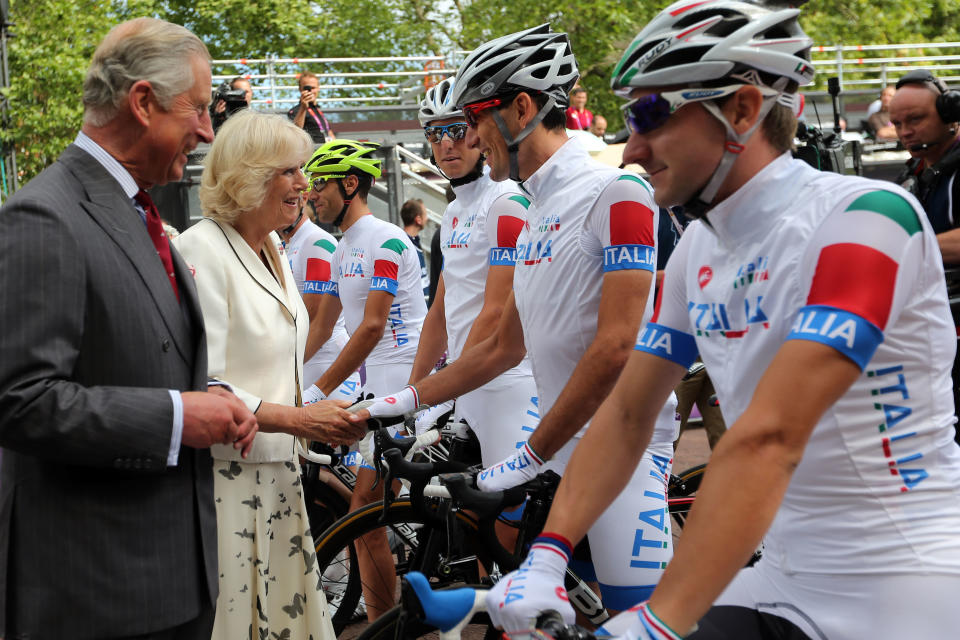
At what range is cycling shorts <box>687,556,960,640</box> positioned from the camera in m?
1.89

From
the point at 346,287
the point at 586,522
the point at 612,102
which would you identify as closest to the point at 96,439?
the point at 586,522

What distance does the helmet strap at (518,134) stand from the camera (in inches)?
148

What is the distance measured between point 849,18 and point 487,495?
1486 inches

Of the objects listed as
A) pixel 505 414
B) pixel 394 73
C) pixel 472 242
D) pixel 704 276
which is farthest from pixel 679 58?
pixel 394 73

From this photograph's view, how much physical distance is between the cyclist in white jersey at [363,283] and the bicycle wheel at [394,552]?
0.53 metres

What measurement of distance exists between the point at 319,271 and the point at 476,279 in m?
1.78

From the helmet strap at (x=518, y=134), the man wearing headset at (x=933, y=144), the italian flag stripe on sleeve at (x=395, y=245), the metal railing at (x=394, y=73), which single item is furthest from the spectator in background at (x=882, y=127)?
the helmet strap at (x=518, y=134)

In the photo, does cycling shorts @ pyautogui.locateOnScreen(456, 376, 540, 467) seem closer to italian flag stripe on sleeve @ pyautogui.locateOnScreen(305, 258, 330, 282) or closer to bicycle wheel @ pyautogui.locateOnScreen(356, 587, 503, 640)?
bicycle wheel @ pyautogui.locateOnScreen(356, 587, 503, 640)

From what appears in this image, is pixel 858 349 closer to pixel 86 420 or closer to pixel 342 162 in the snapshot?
pixel 86 420

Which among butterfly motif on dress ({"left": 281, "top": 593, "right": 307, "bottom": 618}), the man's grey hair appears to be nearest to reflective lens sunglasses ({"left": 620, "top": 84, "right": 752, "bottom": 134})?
the man's grey hair

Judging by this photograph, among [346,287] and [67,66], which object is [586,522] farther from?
[67,66]

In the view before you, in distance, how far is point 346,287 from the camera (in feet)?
19.8

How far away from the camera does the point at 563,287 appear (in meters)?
3.43

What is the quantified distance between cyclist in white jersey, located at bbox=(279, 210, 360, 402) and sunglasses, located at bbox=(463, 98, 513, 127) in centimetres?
265
